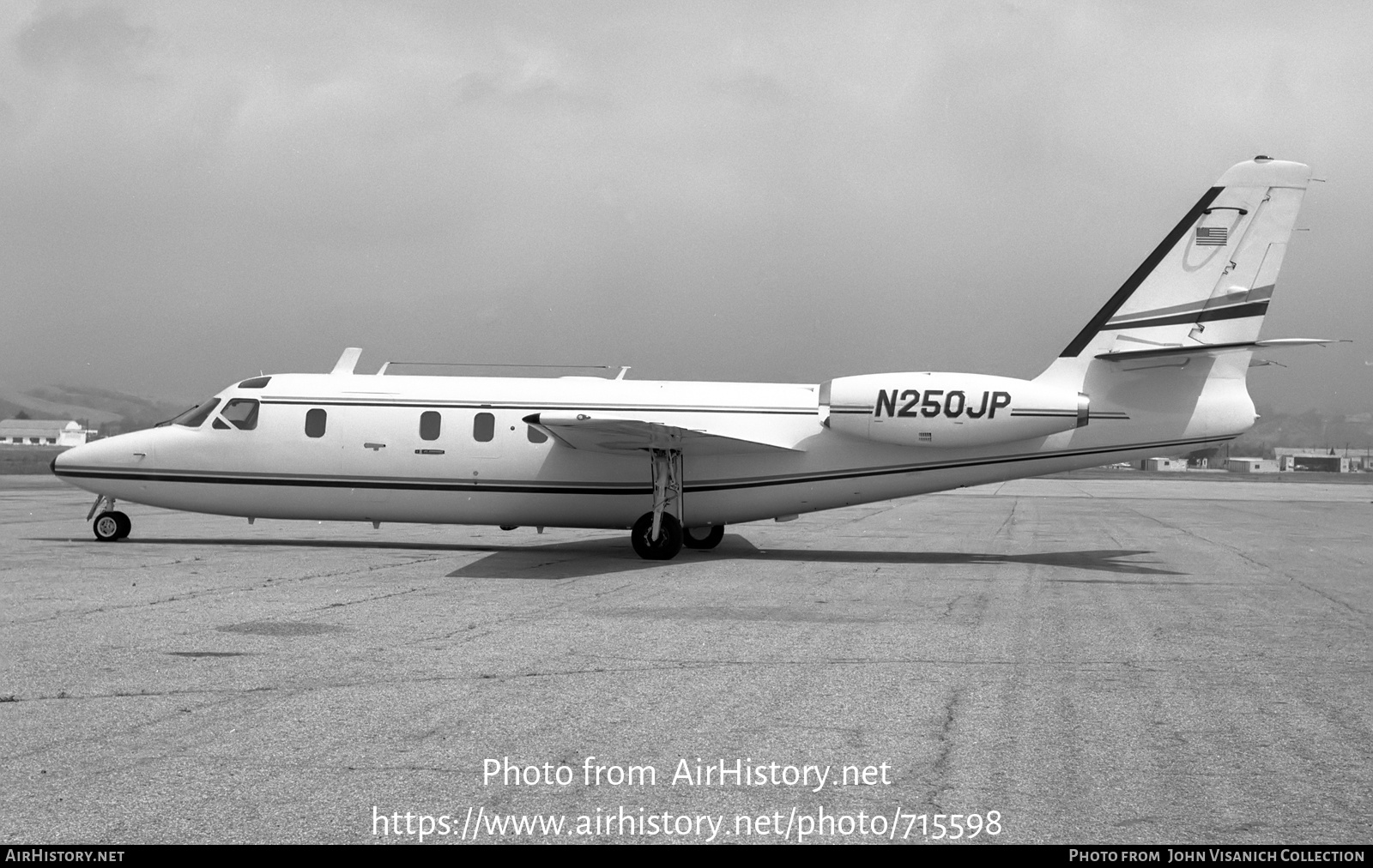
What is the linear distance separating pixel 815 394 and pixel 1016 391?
337cm

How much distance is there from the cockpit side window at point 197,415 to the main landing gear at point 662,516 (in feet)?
25.6

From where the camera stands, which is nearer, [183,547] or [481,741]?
[481,741]

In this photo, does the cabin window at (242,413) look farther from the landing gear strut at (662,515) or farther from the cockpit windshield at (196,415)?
the landing gear strut at (662,515)

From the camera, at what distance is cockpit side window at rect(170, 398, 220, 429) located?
2188 cm

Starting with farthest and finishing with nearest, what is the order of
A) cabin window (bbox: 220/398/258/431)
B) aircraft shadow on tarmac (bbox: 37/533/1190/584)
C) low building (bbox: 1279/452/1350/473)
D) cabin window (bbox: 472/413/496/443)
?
low building (bbox: 1279/452/1350/473) < cabin window (bbox: 220/398/258/431) < cabin window (bbox: 472/413/496/443) < aircraft shadow on tarmac (bbox: 37/533/1190/584)

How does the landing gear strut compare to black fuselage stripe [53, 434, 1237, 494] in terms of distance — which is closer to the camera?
the landing gear strut

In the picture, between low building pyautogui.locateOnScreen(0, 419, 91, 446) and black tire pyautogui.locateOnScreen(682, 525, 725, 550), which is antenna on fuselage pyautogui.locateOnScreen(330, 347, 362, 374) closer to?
black tire pyautogui.locateOnScreen(682, 525, 725, 550)

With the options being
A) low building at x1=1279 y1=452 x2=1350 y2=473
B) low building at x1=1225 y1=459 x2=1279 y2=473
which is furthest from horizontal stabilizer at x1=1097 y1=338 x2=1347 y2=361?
low building at x1=1279 y1=452 x2=1350 y2=473

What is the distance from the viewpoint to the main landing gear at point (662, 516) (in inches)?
797

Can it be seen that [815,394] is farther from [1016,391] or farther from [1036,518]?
[1036,518]

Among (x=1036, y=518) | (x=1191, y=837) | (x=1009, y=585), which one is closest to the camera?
(x=1191, y=837)

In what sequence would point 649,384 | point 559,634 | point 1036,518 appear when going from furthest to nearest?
1. point 1036,518
2. point 649,384
3. point 559,634

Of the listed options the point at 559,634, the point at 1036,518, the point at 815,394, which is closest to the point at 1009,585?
the point at 815,394

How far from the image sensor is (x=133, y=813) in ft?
18.7
